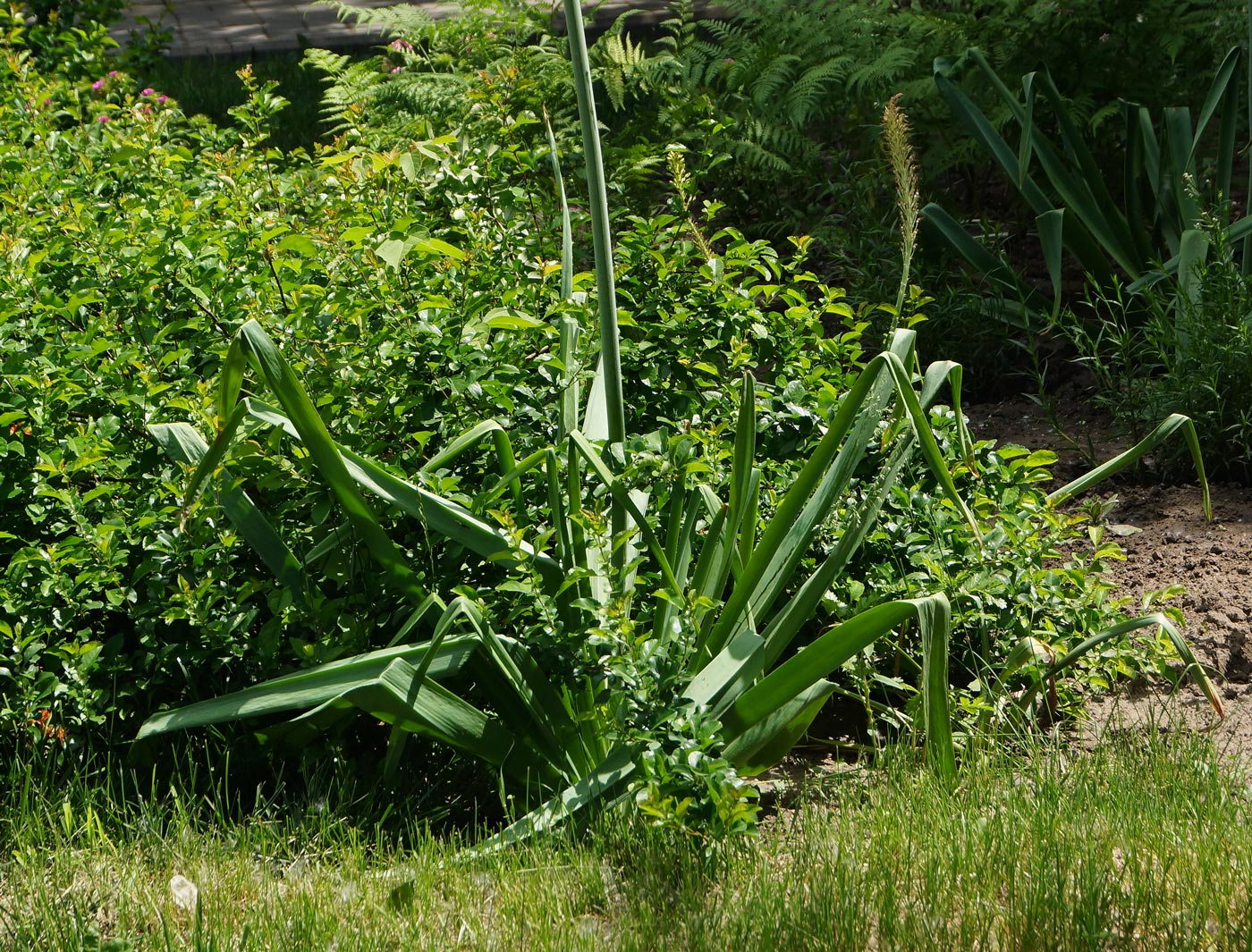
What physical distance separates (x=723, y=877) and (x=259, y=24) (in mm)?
10588

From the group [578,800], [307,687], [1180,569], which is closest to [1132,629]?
[1180,569]

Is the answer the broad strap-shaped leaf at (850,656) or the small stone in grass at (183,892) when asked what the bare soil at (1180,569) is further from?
the small stone in grass at (183,892)

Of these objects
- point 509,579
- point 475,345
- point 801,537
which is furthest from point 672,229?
point 509,579

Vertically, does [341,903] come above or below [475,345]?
below

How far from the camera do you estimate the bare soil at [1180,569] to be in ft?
8.66

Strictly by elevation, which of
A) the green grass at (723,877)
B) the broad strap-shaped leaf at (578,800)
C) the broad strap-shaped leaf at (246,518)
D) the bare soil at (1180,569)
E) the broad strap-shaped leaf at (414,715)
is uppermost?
the broad strap-shaped leaf at (246,518)

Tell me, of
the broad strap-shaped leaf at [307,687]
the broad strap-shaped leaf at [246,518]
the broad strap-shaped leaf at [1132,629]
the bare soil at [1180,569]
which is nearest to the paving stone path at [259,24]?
the bare soil at [1180,569]

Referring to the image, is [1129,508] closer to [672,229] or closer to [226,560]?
[672,229]

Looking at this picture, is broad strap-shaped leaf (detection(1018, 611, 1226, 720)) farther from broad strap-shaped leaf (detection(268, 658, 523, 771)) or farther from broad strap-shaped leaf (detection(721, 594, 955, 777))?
broad strap-shaped leaf (detection(268, 658, 523, 771))

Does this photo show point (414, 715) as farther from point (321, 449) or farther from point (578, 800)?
point (321, 449)

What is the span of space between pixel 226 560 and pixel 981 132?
9.92 ft

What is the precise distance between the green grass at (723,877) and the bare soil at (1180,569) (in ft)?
1.16

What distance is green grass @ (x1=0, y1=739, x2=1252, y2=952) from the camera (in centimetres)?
190

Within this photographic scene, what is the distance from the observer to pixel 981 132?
4312 millimetres
